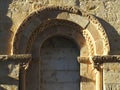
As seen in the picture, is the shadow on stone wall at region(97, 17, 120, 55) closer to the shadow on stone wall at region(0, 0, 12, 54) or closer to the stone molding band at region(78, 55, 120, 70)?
the stone molding band at region(78, 55, 120, 70)

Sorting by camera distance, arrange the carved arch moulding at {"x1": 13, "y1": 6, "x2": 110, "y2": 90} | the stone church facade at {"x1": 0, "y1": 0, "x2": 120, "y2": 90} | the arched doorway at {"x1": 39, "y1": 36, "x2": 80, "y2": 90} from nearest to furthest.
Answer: the stone church facade at {"x1": 0, "y1": 0, "x2": 120, "y2": 90} < the carved arch moulding at {"x1": 13, "y1": 6, "x2": 110, "y2": 90} < the arched doorway at {"x1": 39, "y1": 36, "x2": 80, "y2": 90}

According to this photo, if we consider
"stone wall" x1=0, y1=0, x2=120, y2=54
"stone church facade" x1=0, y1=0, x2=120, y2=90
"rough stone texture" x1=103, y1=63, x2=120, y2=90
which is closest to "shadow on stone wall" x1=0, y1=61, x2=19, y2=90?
"stone church facade" x1=0, y1=0, x2=120, y2=90

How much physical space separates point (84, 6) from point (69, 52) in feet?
3.65

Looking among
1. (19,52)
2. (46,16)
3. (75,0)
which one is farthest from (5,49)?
(75,0)

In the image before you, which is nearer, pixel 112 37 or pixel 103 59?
pixel 103 59

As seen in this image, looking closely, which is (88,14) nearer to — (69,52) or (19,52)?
(69,52)

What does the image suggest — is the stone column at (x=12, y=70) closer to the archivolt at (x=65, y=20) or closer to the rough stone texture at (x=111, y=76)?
the archivolt at (x=65, y=20)

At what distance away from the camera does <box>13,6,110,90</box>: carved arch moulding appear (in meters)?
11.5

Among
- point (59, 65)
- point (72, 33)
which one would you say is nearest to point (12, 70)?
point (59, 65)

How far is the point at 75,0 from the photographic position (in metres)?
11.8

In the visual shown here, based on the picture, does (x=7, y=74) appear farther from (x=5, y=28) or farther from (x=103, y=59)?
(x=103, y=59)

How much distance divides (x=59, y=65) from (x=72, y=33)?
0.79 metres

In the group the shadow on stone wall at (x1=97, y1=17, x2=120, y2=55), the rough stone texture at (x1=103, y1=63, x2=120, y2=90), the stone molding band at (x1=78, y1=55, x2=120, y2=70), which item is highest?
the shadow on stone wall at (x1=97, y1=17, x2=120, y2=55)

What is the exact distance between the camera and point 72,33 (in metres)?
11.8
